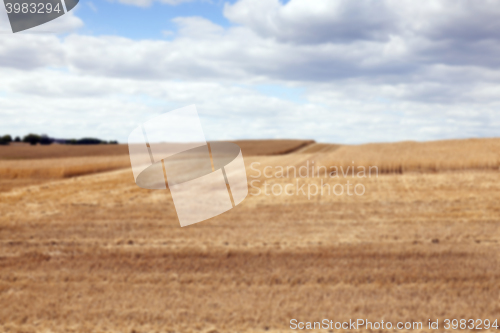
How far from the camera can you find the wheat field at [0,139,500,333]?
6098 millimetres

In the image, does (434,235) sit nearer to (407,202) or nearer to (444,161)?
(407,202)

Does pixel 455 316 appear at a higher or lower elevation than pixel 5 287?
lower

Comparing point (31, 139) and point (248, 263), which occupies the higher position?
point (31, 139)

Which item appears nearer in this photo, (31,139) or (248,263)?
(248,263)

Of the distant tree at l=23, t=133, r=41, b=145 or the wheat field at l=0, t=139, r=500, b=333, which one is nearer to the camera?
the wheat field at l=0, t=139, r=500, b=333

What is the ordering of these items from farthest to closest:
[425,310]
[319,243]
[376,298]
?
[319,243] → [376,298] → [425,310]

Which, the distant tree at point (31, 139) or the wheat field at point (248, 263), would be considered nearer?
the wheat field at point (248, 263)

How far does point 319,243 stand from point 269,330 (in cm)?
437

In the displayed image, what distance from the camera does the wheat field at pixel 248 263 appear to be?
6.10m

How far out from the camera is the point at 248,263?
8.36 meters

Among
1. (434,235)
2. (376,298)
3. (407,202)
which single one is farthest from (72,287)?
(407,202)

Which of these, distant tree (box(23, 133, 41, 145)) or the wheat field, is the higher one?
distant tree (box(23, 133, 41, 145))

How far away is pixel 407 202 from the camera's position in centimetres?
1484

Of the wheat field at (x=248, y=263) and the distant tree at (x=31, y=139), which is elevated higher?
the distant tree at (x=31, y=139)
